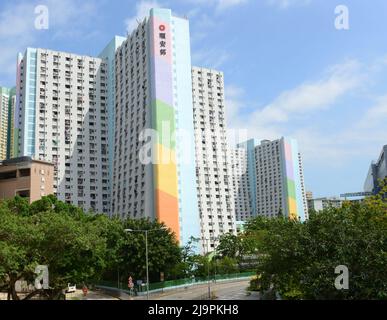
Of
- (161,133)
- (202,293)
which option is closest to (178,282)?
(202,293)

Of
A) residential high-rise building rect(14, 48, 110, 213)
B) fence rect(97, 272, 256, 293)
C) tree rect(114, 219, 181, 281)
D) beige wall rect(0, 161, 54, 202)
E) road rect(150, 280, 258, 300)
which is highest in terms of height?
residential high-rise building rect(14, 48, 110, 213)

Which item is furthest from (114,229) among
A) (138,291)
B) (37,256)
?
(37,256)

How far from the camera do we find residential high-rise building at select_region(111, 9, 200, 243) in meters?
79.0

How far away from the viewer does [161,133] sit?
→ 80000 mm

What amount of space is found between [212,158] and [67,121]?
34248mm

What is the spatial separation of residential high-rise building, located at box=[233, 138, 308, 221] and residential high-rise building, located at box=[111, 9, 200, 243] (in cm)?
Result: 6595

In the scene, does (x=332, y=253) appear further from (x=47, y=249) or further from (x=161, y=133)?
(x=161, y=133)

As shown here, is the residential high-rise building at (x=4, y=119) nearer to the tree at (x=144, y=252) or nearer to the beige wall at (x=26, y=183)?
the beige wall at (x=26, y=183)

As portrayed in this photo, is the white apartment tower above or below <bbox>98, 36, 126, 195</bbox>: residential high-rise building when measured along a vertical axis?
below

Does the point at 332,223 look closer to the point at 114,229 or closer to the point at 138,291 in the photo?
the point at 114,229

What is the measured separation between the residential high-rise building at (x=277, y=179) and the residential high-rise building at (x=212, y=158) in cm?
4288

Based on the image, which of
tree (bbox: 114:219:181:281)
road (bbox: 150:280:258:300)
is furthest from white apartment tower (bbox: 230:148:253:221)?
tree (bbox: 114:219:181:281)

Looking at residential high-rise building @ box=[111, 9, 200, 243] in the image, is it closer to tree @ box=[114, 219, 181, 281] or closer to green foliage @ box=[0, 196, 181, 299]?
tree @ box=[114, 219, 181, 281]

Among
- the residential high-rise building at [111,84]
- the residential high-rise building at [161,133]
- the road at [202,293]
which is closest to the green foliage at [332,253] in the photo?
the road at [202,293]
